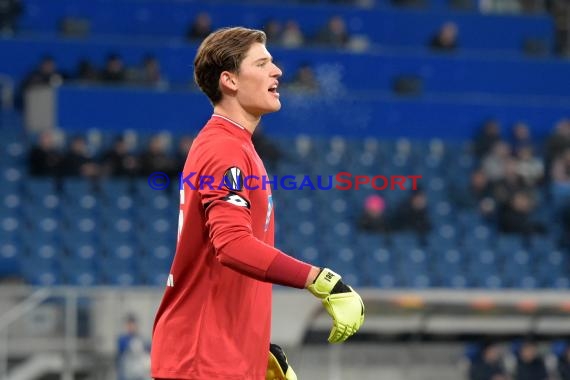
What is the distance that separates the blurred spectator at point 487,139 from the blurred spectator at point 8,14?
705 centimetres

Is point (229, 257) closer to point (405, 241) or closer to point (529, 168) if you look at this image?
point (405, 241)

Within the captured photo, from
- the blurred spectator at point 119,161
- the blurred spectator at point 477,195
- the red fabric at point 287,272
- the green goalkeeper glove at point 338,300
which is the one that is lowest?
the green goalkeeper glove at point 338,300

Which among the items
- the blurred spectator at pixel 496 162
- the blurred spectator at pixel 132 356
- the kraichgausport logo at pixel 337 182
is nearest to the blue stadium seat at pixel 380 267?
the kraichgausport logo at pixel 337 182

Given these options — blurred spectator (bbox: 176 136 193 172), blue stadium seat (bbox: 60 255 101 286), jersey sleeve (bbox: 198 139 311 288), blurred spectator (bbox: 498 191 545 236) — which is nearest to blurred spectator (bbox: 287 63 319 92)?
blurred spectator (bbox: 176 136 193 172)

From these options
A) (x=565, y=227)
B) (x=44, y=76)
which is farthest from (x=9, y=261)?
(x=565, y=227)

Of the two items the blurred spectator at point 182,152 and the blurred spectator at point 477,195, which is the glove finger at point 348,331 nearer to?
the blurred spectator at point 182,152

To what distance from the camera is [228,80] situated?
14.0 feet

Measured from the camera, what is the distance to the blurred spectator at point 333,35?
19.7 meters

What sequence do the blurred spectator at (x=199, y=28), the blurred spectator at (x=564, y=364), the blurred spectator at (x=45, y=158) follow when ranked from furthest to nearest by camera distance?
1. the blurred spectator at (x=199, y=28)
2. the blurred spectator at (x=45, y=158)
3. the blurred spectator at (x=564, y=364)

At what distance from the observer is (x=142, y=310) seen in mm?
13102

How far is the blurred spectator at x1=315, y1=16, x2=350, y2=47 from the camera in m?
19.7

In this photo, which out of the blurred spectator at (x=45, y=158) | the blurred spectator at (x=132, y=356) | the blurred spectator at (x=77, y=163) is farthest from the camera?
the blurred spectator at (x=77, y=163)

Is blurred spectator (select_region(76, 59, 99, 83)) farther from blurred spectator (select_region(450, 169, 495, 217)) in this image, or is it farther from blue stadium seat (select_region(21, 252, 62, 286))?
blurred spectator (select_region(450, 169, 495, 217))

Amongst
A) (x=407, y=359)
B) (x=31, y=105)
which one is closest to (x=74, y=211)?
(x=31, y=105)
